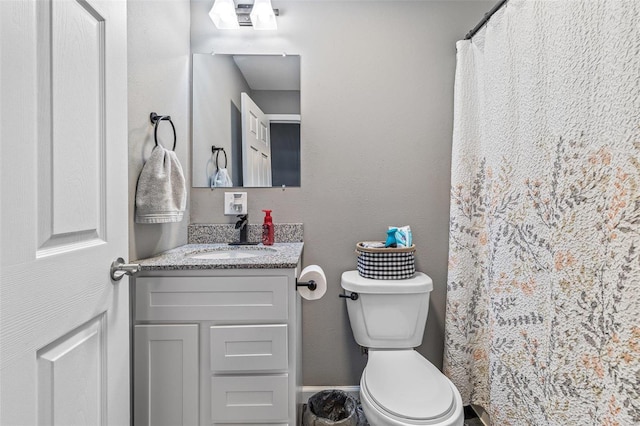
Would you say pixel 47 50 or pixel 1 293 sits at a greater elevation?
pixel 47 50

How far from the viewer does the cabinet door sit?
114cm

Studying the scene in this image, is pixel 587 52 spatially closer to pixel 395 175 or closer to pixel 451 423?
pixel 395 175

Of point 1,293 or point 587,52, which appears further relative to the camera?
point 587,52

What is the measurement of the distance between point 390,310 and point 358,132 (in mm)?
907

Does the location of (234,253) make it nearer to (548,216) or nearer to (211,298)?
(211,298)

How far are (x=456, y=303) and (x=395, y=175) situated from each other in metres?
0.71

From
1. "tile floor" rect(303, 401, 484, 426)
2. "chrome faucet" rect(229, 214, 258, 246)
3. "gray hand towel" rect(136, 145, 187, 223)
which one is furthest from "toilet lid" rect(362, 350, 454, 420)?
"gray hand towel" rect(136, 145, 187, 223)

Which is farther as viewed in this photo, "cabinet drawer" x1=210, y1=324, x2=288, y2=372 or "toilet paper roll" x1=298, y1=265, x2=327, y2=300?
"toilet paper roll" x1=298, y1=265, x2=327, y2=300

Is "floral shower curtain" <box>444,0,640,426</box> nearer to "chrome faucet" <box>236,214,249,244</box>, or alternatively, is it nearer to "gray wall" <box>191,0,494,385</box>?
"gray wall" <box>191,0,494,385</box>

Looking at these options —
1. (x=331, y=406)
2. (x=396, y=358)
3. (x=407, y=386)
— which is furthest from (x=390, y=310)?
(x=331, y=406)

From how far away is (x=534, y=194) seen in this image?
44.8 inches

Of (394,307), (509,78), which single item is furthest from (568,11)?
(394,307)

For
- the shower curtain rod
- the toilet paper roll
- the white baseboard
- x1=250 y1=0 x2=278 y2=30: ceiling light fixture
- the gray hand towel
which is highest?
x1=250 y1=0 x2=278 y2=30: ceiling light fixture

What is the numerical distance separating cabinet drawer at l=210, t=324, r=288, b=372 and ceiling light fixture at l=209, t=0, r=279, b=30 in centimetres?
143
